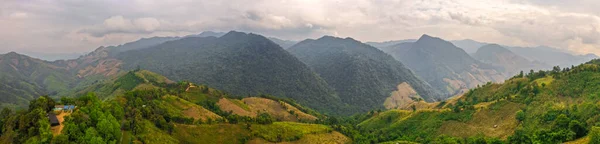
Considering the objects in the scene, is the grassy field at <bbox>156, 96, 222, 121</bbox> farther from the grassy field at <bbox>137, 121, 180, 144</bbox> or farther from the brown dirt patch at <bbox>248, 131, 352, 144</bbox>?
the brown dirt patch at <bbox>248, 131, 352, 144</bbox>

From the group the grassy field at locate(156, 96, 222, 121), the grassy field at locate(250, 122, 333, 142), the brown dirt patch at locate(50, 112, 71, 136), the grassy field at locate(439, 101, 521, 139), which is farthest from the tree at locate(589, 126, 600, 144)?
the brown dirt patch at locate(50, 112, 71, 136)

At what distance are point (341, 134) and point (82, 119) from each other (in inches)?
4125

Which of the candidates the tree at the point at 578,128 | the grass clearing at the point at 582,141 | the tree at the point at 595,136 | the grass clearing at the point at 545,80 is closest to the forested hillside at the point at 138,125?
the tree at the point at 578,128

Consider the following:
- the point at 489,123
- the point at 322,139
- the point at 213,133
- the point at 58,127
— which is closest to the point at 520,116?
the point at 489,123

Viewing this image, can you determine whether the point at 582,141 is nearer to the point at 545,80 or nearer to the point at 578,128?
the point at 578,128

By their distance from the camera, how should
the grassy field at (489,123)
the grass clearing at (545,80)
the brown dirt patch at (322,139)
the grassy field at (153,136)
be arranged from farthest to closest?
the grass clearing at (545,80)
the grassy field at (489,123)
the brown dirt patch at (322,139)
the grassy field at (153,136)

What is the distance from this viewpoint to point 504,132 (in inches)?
5492

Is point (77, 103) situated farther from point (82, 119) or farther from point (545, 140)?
point (545, 140)

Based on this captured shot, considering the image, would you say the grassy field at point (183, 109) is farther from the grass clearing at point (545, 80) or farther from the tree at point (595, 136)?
the grass clearing at point (545, 80)

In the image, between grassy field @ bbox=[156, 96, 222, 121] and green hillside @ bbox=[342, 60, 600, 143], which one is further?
grassy field @ bbox=[156, 96, 222, 121]

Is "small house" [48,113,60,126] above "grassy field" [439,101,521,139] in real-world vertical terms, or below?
above

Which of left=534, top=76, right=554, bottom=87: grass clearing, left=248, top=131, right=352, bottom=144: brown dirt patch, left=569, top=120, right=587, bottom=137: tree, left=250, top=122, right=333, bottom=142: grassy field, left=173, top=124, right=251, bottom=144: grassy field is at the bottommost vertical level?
left=248, top=131, right=352, bottom=144: brown dirt patch

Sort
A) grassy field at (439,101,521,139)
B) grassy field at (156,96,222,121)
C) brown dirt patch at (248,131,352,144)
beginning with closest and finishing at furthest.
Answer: brown dirt patch at (248,131,352,144) < grassy field at (439,101,521,139) < grassy field at (156,96,222,121)

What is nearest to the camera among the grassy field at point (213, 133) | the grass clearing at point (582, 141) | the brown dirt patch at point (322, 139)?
the grass clearing at point (582, 141)
